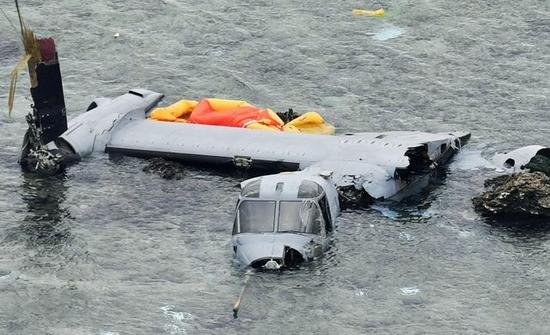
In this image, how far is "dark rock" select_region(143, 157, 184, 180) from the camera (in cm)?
4912

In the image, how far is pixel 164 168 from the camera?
4944cm

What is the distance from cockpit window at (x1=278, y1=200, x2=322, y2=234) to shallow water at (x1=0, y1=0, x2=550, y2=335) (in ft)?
4.88

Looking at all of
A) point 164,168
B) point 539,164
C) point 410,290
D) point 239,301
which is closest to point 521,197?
point 539,164

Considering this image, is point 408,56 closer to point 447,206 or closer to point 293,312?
point 447,206

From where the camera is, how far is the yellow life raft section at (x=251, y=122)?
51.9 metres

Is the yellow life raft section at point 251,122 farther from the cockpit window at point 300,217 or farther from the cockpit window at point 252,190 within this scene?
the cockpit window at point 300,217

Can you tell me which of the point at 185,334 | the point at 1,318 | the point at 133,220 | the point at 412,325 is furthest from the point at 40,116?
the point at 412,325

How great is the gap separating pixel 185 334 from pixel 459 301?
10.3 m

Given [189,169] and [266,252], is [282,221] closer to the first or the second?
[266,252]

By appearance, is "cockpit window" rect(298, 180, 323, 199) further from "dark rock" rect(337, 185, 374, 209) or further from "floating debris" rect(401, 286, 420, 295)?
"floating debris" rect(401, 286, 420, 295)

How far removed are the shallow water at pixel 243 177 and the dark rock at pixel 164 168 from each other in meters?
0.55

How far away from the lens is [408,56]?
206 feet

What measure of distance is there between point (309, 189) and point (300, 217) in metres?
1.49

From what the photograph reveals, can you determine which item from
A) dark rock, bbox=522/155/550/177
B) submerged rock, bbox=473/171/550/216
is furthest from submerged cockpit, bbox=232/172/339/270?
dark rock, bbox=522/155/550/177
